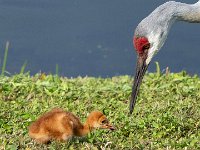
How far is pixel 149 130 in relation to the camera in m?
6.36

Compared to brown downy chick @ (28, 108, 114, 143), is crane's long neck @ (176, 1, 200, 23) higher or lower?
higher

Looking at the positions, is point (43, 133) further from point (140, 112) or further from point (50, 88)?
point (50, 88)

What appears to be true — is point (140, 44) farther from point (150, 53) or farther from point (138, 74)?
point (138, 74)

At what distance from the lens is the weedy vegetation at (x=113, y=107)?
5957 mm

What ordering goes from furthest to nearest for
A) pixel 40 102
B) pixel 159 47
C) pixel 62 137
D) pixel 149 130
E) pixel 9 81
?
pixel 9 81 → pixel 40 102 → pixel 159 47 → pixel 149 130 → pixel 62 137

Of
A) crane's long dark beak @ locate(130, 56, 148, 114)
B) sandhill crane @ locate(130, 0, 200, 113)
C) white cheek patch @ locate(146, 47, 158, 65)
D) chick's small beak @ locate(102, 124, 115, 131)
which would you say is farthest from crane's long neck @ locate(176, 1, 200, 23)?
chick's small beak @ locate(102, 124, 115, 131)

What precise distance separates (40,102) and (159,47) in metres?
1.25

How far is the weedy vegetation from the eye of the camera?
235 inches

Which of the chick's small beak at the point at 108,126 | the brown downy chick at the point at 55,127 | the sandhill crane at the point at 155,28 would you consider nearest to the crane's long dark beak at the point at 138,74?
the sandhill crane at the point at 155,28

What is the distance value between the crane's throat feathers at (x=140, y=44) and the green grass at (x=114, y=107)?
56 centimetres

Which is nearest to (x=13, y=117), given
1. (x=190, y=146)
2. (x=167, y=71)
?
(x=190, y=146)

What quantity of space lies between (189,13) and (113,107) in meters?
1.09

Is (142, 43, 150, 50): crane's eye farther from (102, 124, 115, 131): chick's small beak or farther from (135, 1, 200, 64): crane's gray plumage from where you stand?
(102, 124, 115, 131): chick's small beak

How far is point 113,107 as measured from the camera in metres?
7.17
